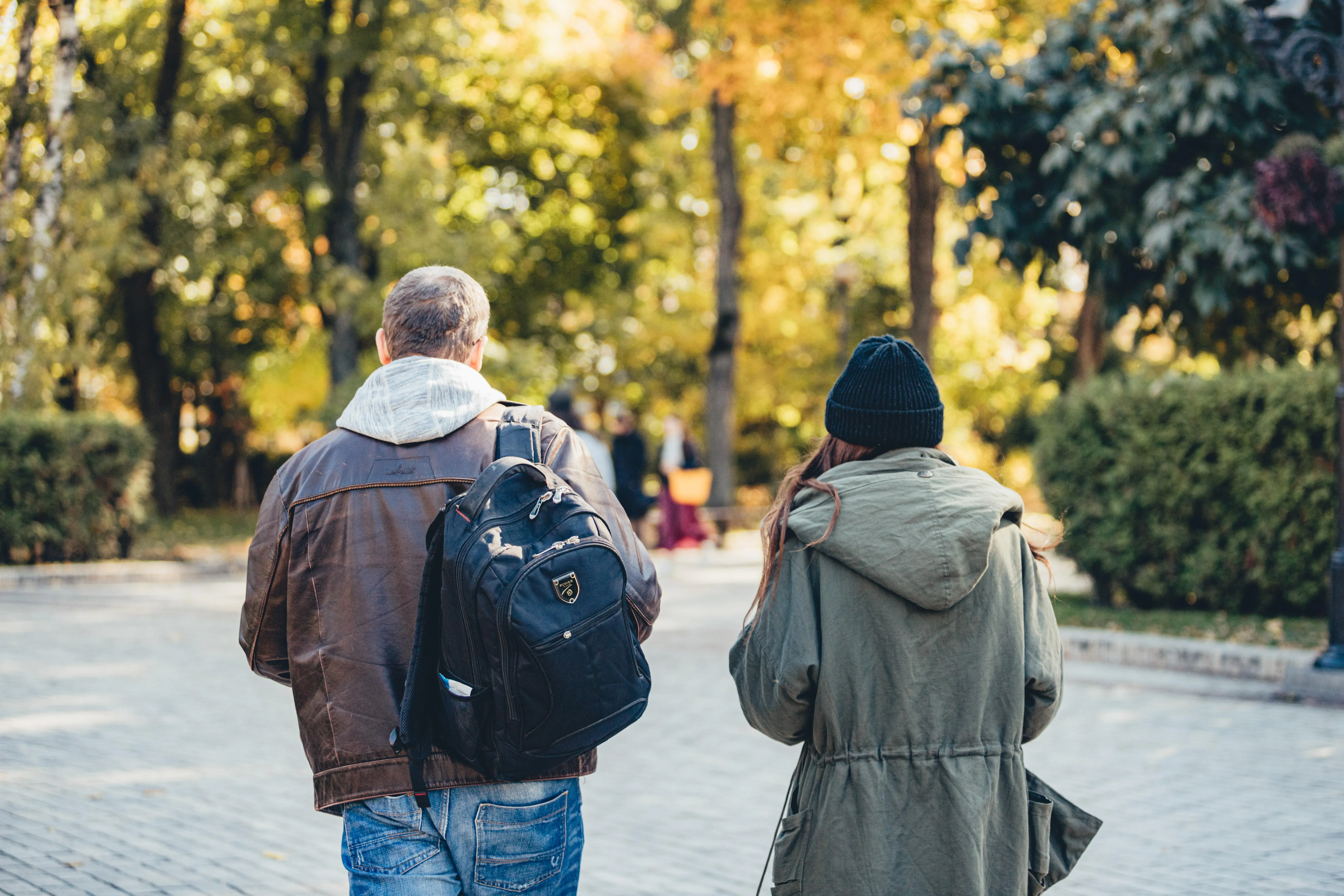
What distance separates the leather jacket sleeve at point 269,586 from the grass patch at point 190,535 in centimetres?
1198

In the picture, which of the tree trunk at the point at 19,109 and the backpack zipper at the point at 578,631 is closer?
the backpack zipper at the point at 578,631

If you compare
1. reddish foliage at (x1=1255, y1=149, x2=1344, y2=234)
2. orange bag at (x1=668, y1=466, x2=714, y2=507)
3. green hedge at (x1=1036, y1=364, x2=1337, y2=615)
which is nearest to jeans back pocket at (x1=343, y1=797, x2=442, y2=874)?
green hedge at (x1=1036, y1=364, x2=1337, y2=615)

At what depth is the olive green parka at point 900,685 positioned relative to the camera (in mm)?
2479

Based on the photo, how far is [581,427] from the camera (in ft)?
46.0

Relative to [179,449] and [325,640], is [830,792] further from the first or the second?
[179,449]

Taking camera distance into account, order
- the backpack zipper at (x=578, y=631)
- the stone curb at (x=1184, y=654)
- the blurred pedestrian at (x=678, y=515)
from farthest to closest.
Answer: the blurred pedestrian at (x=678, y=515) < the stone curb at (x=1184, y=654) < the backpack zipper at (x=578, y=631)

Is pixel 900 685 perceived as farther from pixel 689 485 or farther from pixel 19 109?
pixel 19 109

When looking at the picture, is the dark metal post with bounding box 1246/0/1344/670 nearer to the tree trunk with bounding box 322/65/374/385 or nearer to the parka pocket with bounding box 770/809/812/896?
the parka pocket with bounding box 770/809/812/896

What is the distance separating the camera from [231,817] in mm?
5664

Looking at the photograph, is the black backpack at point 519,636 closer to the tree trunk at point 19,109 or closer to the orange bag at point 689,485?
the orange bag at point 689,485

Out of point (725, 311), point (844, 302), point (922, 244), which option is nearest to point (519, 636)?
point (922, 244)

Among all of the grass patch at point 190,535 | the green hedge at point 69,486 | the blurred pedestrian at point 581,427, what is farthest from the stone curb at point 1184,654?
the green hedge at point 69,486

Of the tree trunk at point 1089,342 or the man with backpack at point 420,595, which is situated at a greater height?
the tree trunk at point 1089,342

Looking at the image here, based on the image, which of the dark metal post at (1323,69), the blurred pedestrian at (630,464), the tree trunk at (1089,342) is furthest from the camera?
the tree trunk at (1089,342)
